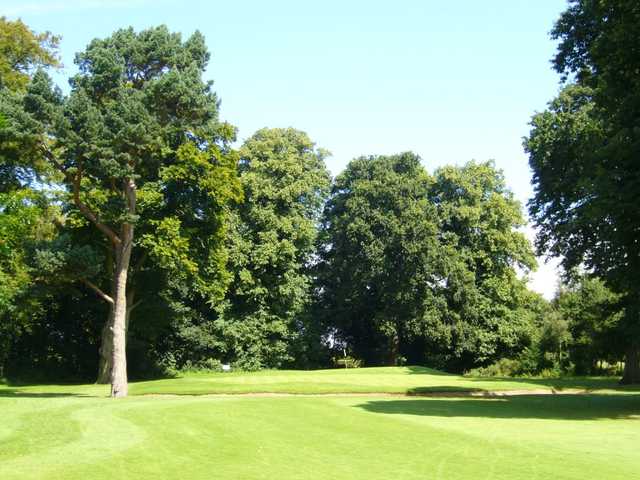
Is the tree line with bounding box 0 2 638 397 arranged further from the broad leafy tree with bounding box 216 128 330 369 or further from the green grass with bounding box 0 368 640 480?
the green grass with bounding box 0 368 640 480

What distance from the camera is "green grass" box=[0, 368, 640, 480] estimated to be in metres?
10.3

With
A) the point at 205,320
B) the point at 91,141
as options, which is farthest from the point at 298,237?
the point at 91,141

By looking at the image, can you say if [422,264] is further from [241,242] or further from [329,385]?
[329,385]

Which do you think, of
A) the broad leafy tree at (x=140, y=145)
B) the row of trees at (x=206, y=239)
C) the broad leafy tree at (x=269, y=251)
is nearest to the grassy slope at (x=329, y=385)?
the row of trees at (x=206, y=239)

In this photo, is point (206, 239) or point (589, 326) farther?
point (589, 326)

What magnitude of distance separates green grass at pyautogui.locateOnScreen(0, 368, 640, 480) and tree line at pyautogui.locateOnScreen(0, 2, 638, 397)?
7139 millimetres

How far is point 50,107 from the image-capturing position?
2684 cm

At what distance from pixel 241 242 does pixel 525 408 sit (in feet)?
108

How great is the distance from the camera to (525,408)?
23062 mm

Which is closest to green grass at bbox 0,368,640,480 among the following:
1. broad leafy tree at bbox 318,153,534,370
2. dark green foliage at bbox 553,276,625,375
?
dark green foliage at bbox 553,276,625,375

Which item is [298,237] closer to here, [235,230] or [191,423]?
[235,230]

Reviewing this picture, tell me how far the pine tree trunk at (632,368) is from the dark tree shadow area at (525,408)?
1327 cm

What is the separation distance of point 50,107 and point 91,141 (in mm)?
2269

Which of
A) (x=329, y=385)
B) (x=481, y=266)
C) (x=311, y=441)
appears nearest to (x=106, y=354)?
(x=329, y=385)
